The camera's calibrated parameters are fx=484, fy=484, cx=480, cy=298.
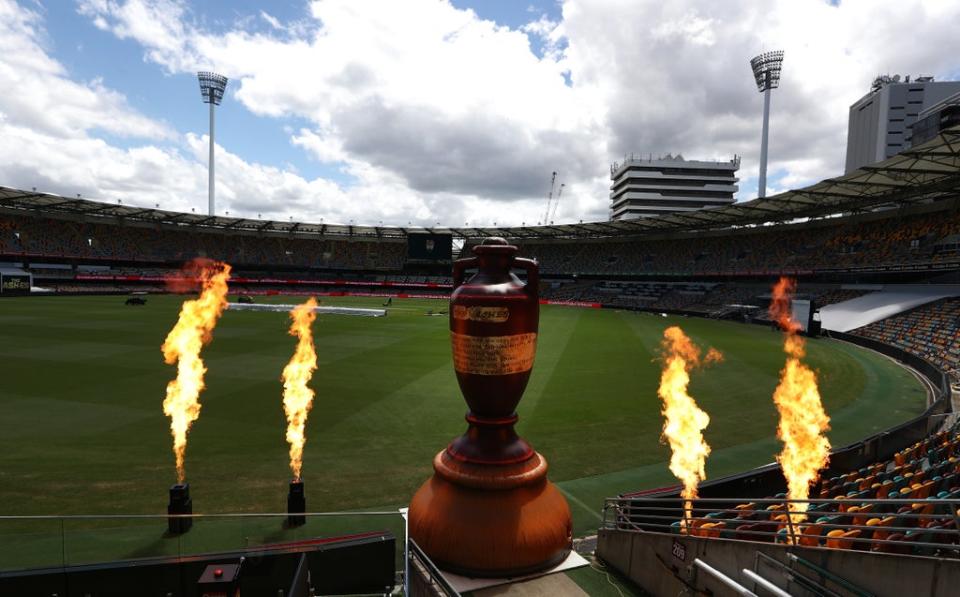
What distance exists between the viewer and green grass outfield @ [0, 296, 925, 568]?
11055 millimetres

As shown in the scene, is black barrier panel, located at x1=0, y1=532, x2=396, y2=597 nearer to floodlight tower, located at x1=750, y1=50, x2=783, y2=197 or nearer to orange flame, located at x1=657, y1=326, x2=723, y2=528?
orange flame, located at x1=657, y1=326, x2=723, y2=528

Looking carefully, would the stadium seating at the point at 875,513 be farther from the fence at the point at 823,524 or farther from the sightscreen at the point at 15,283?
the sightscreen at the point at 15,283

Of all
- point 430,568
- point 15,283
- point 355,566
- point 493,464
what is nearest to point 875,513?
point 493,464

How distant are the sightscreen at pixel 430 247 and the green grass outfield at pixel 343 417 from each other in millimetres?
54541

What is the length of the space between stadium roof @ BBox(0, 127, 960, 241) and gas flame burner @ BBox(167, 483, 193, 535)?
38660 mm

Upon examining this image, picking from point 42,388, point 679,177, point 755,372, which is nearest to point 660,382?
point 755,372

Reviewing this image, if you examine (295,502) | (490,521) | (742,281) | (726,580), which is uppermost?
(742,281)

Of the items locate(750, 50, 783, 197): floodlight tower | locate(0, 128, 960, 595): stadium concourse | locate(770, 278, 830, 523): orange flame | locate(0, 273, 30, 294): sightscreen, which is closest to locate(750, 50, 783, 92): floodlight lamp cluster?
locate(750, 50, 783, 197): floodlight tower

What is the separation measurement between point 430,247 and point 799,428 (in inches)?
2964

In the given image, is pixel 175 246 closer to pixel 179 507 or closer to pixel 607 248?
pixel 607 248

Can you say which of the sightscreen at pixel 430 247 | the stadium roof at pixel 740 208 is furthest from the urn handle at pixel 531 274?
the sightscreen at pixel 430 247

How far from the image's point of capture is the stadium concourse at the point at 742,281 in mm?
5766

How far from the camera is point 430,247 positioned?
283 ft

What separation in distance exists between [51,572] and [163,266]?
295ft
